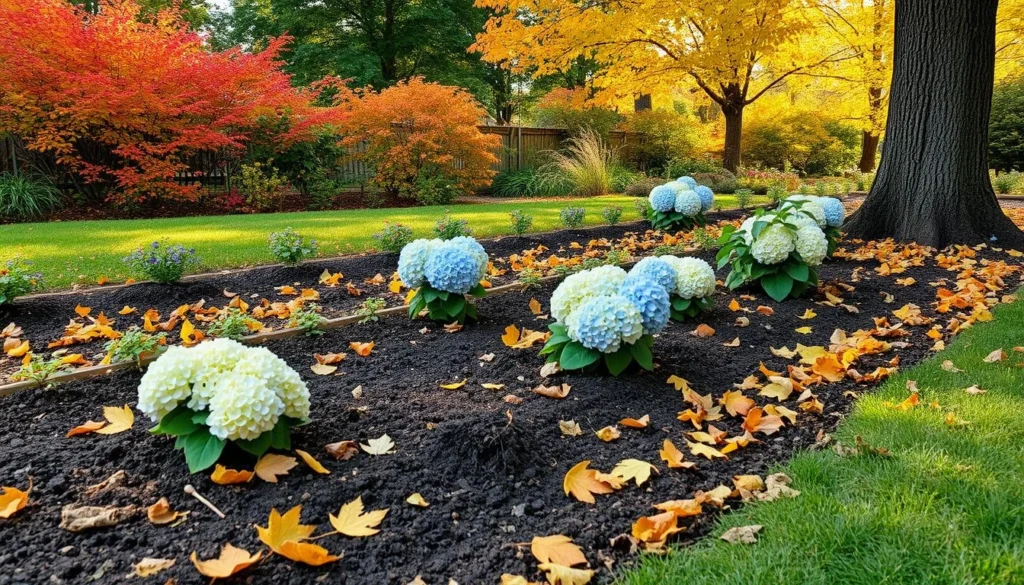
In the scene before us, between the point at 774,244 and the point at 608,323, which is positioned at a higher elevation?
the point at 774,244

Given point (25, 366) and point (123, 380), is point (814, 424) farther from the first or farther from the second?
point (25, 366)

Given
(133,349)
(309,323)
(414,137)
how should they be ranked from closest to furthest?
(133,349), (309,323), (414,137)

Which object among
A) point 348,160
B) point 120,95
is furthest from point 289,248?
point 348,160

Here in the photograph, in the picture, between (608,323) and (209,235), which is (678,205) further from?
(209,235)

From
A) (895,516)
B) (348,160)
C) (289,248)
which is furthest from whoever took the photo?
(348,160)

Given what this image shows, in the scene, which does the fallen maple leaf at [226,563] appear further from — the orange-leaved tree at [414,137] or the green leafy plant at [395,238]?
the orange-leaved tree at [414,137]

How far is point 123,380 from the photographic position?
2.33 meters

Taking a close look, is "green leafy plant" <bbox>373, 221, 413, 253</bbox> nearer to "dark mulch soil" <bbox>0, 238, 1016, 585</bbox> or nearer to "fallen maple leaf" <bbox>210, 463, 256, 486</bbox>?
"dark mulch soil" <bbox>0, 238, 1016, 585</bbox>

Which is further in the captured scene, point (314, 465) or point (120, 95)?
point (120, 95)

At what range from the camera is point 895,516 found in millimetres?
1458

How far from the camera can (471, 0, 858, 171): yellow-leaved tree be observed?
9641 millimetres

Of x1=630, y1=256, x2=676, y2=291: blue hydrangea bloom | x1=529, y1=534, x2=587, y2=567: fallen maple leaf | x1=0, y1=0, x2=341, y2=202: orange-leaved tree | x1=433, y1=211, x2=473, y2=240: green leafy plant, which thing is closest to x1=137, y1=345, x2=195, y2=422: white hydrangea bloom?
x1=529, y1=534, x2=587, y2=567: fallen maple leaf

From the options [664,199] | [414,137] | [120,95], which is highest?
[120,95]

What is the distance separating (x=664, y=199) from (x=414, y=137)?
619 centimetres
